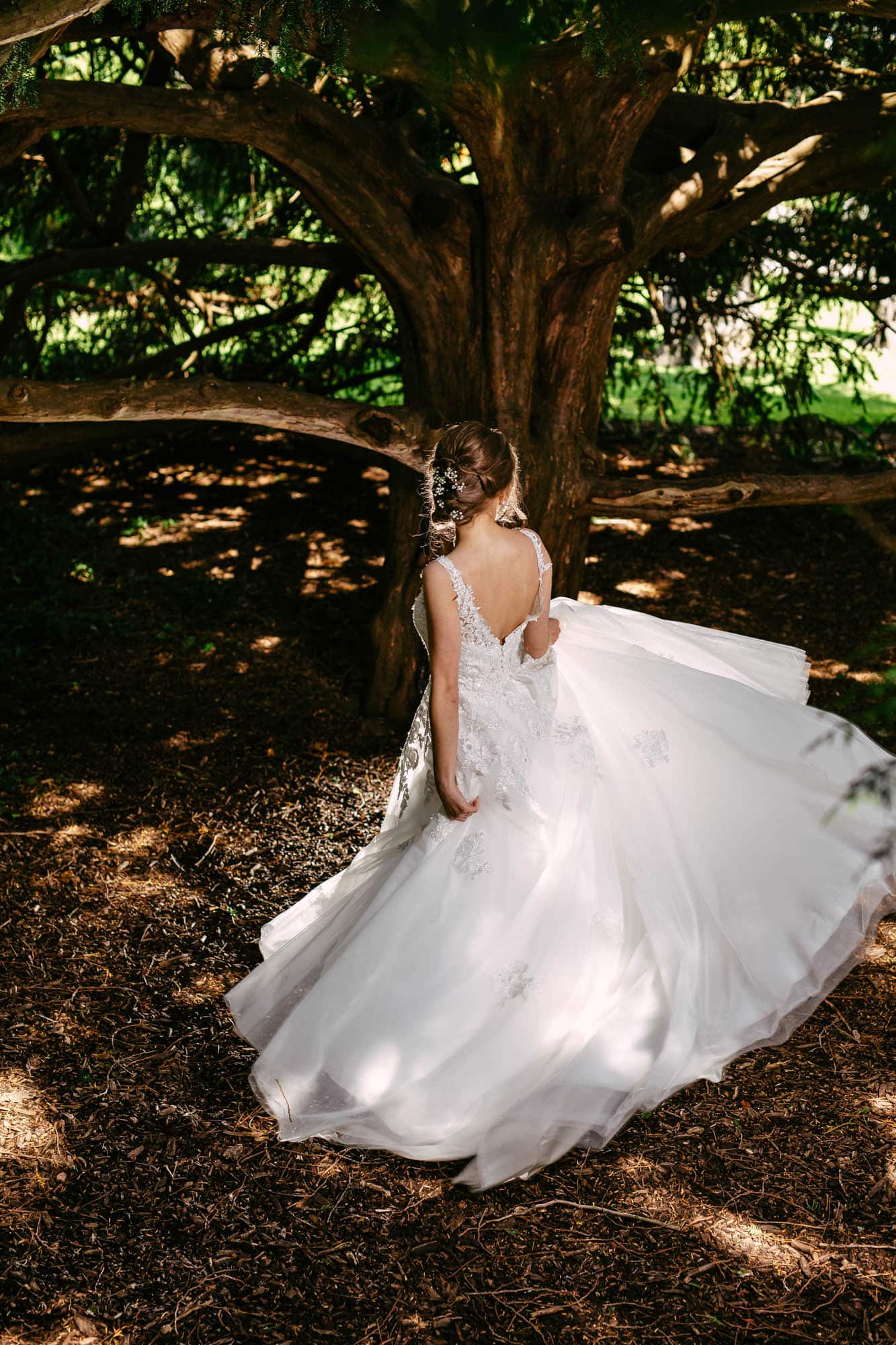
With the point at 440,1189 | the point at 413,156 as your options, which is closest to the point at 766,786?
the point at 440,1189

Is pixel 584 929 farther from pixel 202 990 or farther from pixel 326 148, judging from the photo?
pixel 326 148

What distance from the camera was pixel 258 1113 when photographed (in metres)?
3.58

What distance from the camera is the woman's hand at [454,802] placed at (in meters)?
3.62

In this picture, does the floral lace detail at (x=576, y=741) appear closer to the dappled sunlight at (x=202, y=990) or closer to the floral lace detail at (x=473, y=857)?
the floral lace detail at (x=473, y=857)

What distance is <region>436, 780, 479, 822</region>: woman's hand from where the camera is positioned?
3621 millimetres

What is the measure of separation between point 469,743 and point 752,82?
6209 millimetres

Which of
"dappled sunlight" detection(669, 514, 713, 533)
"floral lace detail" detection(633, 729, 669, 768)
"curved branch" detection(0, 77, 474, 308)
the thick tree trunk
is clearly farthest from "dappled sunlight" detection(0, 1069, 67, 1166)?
"dappled sunlight" detection(669, 514, 713, 533)

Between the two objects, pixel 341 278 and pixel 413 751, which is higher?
pixel 341 278

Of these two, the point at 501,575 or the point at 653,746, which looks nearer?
the point at 501,575

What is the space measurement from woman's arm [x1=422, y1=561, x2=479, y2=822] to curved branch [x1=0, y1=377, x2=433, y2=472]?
1763 millimetres

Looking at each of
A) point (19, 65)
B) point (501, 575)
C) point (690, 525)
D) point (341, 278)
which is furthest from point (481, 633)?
point (690, 525)

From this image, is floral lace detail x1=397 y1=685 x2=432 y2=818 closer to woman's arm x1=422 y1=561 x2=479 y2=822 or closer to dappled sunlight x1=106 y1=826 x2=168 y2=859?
woman's arm x1=422 y1=561 x2=479 y2=822

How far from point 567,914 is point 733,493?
273 centimetres

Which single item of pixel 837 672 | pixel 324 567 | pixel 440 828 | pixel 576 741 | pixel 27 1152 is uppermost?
pixel 576 741
